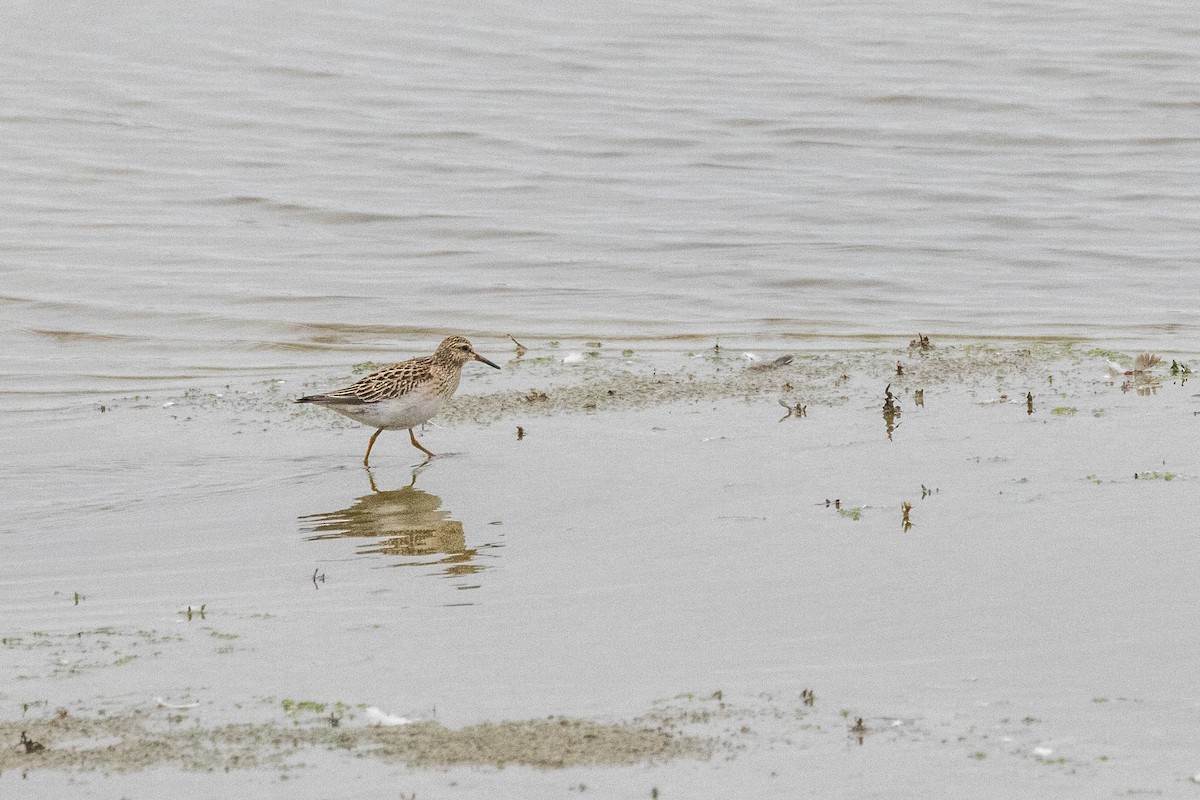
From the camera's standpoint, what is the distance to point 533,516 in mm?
8945

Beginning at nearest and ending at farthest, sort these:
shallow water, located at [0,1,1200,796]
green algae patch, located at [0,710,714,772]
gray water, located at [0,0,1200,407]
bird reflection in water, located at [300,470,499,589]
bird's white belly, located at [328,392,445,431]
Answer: green algae patch, located at [0,710,714,772]
shallow water, located at [0,1,1200,796]
bird reflection in water, located at [300,470,499,589]
bird's white belly, located at [328,392,445,431]
gray water, located at [0,0,1200,407]

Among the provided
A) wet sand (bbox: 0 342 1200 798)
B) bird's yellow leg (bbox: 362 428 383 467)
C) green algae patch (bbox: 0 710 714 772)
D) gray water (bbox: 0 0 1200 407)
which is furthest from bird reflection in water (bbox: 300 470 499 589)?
gray water (bbox: 0 0 1200 407)

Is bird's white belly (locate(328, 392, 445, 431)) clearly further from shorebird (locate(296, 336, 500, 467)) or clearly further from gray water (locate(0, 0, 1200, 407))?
gray water (locate(0, 0, 1200, 407))

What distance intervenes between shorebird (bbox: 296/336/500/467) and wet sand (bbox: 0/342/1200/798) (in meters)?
0.25

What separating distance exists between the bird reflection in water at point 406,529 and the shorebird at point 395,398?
62cm

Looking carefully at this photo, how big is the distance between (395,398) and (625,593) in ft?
10.8

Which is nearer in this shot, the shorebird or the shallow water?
the shallow water

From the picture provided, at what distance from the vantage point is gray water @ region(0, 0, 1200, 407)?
15.3 m

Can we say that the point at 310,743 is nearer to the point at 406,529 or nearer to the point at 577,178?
the point at 406,529

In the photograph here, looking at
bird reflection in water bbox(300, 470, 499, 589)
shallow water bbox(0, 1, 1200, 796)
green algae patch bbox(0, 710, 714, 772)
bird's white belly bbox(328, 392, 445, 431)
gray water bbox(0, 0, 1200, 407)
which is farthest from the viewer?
gray water bbox(0, 0, 1200, 407)

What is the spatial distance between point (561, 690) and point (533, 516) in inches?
105

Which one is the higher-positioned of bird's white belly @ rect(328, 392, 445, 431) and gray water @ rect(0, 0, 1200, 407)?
gray water @ rect(0, 0, 1200, 407)

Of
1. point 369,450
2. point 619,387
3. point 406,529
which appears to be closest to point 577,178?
point 619,387

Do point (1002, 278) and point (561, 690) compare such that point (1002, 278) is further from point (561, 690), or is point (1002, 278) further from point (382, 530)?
point (561, 690)
